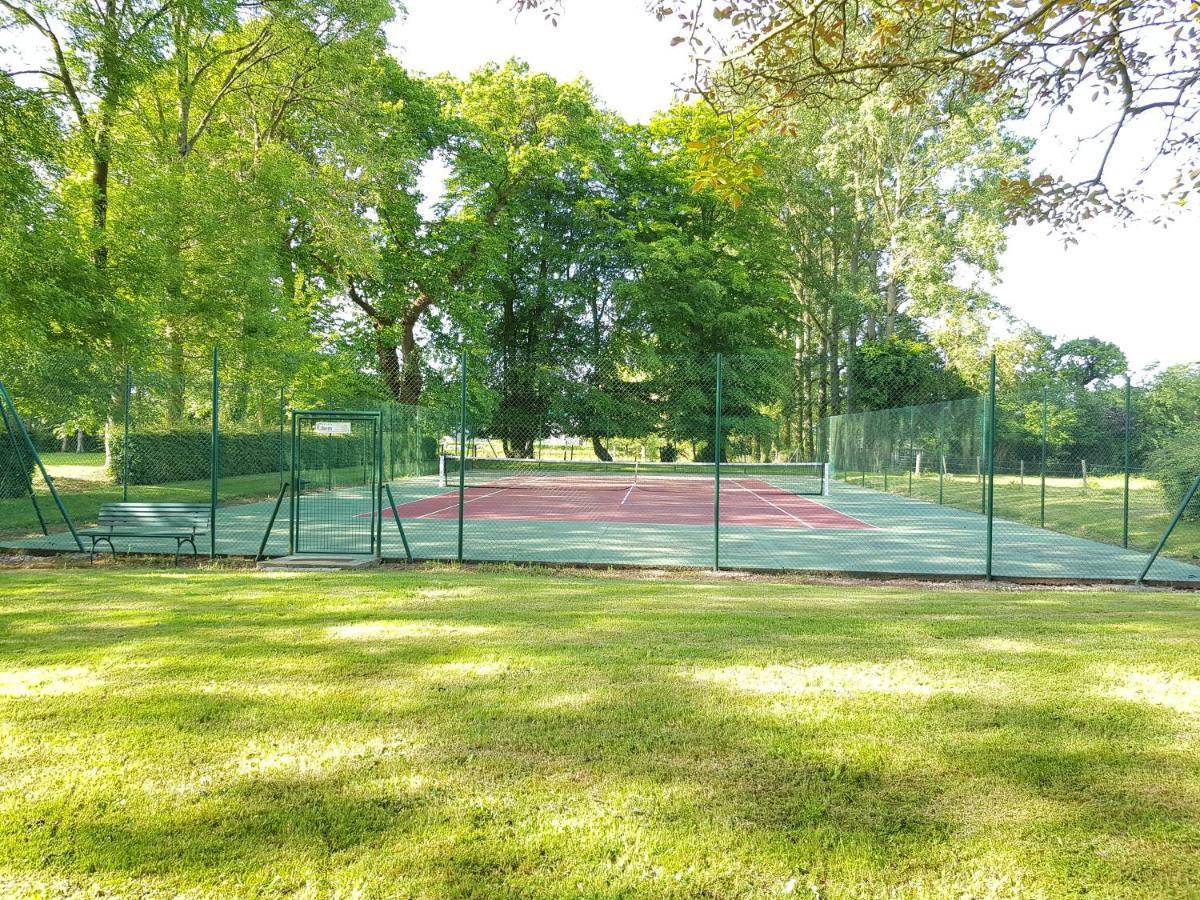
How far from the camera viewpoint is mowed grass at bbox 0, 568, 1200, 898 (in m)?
2.62

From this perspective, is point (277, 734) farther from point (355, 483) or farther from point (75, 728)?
point (355, 483)

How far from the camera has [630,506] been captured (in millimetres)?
20766

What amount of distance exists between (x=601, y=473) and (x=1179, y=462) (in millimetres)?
20836

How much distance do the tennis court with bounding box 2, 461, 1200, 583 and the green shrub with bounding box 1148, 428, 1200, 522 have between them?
1557mm

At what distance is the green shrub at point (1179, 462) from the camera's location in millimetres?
13500

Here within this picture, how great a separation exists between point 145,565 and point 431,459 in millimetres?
20347

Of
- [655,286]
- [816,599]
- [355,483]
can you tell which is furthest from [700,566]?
[655,286]

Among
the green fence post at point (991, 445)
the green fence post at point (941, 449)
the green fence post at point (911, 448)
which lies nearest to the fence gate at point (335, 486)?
the green fence post at point (991, 445)

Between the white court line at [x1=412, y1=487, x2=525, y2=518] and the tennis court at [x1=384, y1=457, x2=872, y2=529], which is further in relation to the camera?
the white court line at [x1=412, y1=487, x2=525, y2=518]

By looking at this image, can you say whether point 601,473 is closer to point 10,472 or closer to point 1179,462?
point 10,472

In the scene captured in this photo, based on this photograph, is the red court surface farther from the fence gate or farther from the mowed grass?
the mowed grass

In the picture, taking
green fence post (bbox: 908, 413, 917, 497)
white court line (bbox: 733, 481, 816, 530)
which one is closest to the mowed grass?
white court line (bbox: 733, 481, 816, 530)

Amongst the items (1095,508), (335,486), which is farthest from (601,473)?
(1095,508)

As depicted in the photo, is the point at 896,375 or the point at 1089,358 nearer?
the point at 896,375
